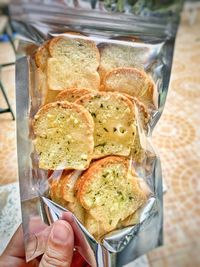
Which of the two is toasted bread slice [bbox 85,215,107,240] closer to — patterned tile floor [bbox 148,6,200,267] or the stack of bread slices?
the stack of bread slices

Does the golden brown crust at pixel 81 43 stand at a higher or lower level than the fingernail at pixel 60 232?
higher

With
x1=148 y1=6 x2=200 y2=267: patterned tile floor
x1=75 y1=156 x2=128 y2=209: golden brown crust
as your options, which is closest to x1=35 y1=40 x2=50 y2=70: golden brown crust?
x1=75 y1=156 x2=128 y2=209: golden brown crust

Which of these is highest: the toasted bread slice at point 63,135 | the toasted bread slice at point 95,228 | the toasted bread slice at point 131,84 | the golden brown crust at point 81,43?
the golden brown crust at point 81,43

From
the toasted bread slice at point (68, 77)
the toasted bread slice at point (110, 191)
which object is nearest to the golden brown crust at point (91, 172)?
the toasted bread slice at point (110, 191)

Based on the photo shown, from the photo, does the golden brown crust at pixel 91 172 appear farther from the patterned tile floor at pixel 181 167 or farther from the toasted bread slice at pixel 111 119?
the patterned tile floor at pixel 181 167

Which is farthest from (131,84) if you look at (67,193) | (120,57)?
(67,193)
